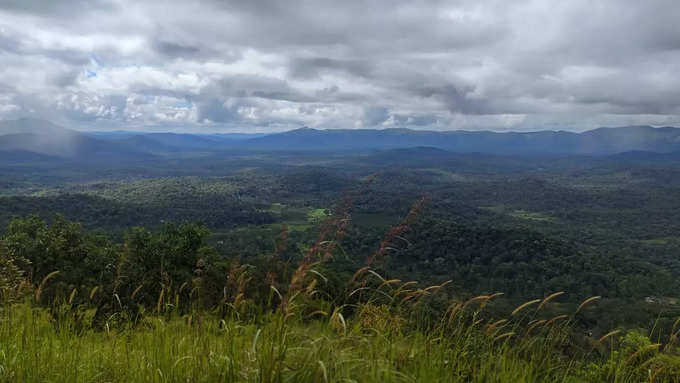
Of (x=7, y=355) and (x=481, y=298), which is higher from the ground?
(x=481, y=298)

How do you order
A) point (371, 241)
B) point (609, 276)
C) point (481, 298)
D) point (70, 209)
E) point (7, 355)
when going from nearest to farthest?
point (7, 355), point (481, 298), point (609, 276), point (371, 241), point (70, 209)

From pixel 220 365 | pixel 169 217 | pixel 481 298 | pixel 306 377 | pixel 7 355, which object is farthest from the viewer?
pixel 169 217

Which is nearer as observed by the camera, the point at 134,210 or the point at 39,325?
the point at 39,325

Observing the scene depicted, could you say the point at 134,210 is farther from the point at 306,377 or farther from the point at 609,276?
the point at 306,377

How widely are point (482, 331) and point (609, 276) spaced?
10490 cm

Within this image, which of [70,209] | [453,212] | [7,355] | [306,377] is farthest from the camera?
[453,212]

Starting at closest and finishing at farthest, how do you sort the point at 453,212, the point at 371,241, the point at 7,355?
the point at 7,355, the point at 371,241, the point at 453,212

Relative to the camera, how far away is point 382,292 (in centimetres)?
405

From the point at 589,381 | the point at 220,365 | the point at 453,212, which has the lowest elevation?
the point at 453,212

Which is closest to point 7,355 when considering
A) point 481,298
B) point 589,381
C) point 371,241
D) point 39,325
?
point 39,325

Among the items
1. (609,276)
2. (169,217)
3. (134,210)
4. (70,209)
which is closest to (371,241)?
(609,276)

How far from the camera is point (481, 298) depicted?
12.3 feet

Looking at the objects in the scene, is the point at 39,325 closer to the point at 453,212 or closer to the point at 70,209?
the point at 70,209

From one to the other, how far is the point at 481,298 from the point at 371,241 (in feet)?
331
